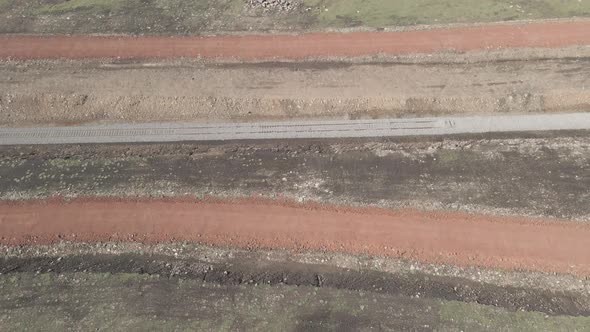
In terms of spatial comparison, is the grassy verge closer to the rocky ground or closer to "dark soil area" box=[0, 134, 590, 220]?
the rocky ground

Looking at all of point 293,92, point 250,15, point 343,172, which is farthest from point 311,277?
point 250,15

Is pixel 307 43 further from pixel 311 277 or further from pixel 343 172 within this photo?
pixel 311 277

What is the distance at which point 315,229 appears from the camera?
2223 cm

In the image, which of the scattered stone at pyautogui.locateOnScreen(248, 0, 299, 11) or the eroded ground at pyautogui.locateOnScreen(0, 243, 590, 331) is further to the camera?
the scattered stone at pyautogui.locateOnScreen(248, 0, 299, 11)

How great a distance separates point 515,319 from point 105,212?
1735cm

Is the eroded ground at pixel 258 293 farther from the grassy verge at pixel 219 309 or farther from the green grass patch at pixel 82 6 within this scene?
the green grass patch at pixel 82 6

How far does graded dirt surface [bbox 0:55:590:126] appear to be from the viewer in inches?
1126

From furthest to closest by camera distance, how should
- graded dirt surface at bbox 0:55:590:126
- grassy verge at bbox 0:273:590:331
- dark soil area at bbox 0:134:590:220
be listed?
graded dirt surface at bbox 0:55:590:126, dark soil area at bbox 0:134:590:220, grassy verge at bbox 0:273:590:331

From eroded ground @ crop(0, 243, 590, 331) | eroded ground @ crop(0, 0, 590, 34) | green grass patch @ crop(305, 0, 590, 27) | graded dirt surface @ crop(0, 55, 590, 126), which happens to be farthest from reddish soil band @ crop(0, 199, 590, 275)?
green grass patch @ crop(305, 0, 590, 27)

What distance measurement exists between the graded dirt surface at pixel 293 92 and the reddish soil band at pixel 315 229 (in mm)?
7094

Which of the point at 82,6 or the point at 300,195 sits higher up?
the point at 82,6

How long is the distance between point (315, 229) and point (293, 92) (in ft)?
31.9

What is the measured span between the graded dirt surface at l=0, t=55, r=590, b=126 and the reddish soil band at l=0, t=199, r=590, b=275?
709cm

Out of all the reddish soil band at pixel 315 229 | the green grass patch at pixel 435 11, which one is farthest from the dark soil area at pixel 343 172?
the green grass patch at pixel 435 11
